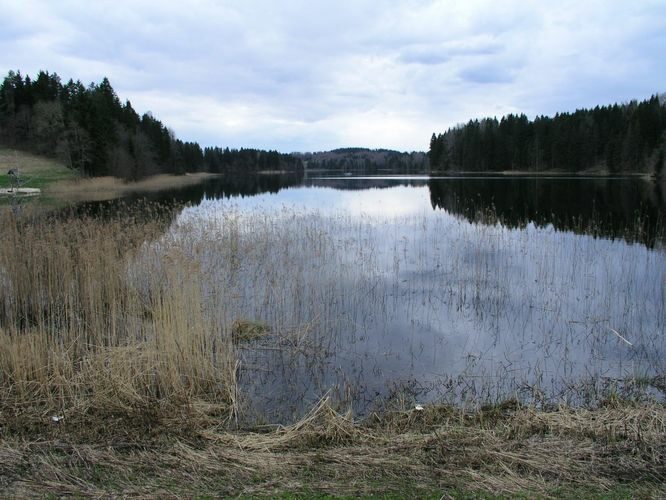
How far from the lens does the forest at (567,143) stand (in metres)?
62.6

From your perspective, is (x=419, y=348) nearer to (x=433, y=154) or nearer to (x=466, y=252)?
(x=466, y=252)

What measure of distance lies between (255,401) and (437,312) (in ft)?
15.5

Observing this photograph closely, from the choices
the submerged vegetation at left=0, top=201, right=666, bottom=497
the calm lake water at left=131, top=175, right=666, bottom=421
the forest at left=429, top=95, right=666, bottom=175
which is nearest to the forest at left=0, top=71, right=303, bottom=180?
the calm lake water at left=131, top=175, right=666, bottom=421

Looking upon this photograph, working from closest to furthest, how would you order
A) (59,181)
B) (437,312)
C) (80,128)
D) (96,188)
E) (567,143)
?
1. (437,312)
2. (59,181)
3. (96,188)
4. (80,128)
5. (567,143)

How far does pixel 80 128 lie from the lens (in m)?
50.4

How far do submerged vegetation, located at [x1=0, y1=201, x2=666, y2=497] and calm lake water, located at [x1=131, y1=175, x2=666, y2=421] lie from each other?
8 centimetres

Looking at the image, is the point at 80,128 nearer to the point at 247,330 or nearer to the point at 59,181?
the point at 59,181

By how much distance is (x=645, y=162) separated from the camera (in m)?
59.7

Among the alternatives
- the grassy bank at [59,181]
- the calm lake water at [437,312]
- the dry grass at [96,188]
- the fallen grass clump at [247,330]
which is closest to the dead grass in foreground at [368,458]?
the calm lake water at [437,312]

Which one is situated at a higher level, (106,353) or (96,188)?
(96,188)

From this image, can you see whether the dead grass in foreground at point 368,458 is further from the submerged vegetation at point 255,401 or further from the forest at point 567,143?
the forest at point 567,143

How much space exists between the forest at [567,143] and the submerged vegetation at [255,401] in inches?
2032

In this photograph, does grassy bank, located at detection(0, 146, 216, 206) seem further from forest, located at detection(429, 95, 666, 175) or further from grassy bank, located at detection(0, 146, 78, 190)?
forest, located at detection(429, 95, 666, 175)

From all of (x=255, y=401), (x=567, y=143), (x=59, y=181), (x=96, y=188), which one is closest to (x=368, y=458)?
(x=255, y=401)
